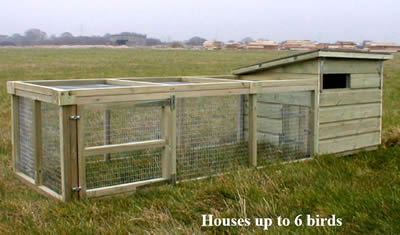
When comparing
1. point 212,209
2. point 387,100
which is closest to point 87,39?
point 387,100

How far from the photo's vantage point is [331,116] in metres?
6.67

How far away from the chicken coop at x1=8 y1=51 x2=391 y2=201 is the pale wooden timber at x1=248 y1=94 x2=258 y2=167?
0.01 metres

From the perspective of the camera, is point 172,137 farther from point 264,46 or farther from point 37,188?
point 264,46

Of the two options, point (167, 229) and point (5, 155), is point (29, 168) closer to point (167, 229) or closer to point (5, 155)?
point (5, 155)

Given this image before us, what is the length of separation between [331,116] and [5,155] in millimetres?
4373

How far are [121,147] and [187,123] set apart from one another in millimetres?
1457

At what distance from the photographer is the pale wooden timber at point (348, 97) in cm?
661

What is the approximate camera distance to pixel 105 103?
4855mm

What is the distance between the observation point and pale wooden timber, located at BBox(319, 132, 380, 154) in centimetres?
668

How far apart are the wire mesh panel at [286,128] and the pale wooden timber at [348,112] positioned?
239 millimetres

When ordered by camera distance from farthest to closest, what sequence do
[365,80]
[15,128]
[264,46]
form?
1. [264,46]
2. [365,80]
3. [15,128]

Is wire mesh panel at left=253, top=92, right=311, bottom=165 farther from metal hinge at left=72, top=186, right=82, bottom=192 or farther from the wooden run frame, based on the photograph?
metal hinge at left=72, top=186, right=82, bottom=192

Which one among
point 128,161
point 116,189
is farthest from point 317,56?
point 116,189

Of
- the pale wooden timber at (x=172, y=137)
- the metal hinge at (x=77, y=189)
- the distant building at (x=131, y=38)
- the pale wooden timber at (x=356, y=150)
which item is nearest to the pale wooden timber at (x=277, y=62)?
the pale wooden timber at (x=356, y=150)
